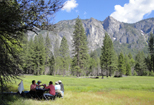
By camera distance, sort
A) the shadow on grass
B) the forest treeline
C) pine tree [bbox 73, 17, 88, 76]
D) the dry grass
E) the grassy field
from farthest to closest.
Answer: the forest treeline
pine tree [bbox 73, 17, 88, 76]
the grassy field
the dry grass
the shadow on grass

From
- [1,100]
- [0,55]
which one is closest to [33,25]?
[0,55]

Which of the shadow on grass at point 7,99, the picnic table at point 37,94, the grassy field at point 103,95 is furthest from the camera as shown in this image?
the picnic table at point 37,94

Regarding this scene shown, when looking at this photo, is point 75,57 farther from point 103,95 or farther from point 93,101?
point 93,101

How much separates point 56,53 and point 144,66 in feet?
162

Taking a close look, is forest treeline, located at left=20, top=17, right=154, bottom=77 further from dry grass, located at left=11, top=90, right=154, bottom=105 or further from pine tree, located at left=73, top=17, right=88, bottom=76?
dry grass, located at left=11, top=90, right=154, bottom=105

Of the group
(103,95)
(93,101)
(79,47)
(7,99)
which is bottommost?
(103,95)

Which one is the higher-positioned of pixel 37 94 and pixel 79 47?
pixel 79 47

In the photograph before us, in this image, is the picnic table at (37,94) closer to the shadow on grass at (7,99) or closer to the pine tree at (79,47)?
the shadow on grass at (7,99)

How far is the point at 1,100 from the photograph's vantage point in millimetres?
6816

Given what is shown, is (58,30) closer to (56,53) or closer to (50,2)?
(50,2)

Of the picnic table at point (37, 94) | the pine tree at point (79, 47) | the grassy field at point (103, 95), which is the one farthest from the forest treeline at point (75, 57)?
the picnic table at point (37, 94)

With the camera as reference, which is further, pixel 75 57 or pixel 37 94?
pixel 75 57

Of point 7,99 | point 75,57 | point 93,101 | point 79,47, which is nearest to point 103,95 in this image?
point 93,101

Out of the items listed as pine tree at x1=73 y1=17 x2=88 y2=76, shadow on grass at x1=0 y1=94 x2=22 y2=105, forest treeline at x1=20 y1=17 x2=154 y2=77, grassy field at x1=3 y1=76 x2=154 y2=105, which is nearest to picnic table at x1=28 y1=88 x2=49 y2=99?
grassy field at x1=3 y1=76 x2=154 y2=105
